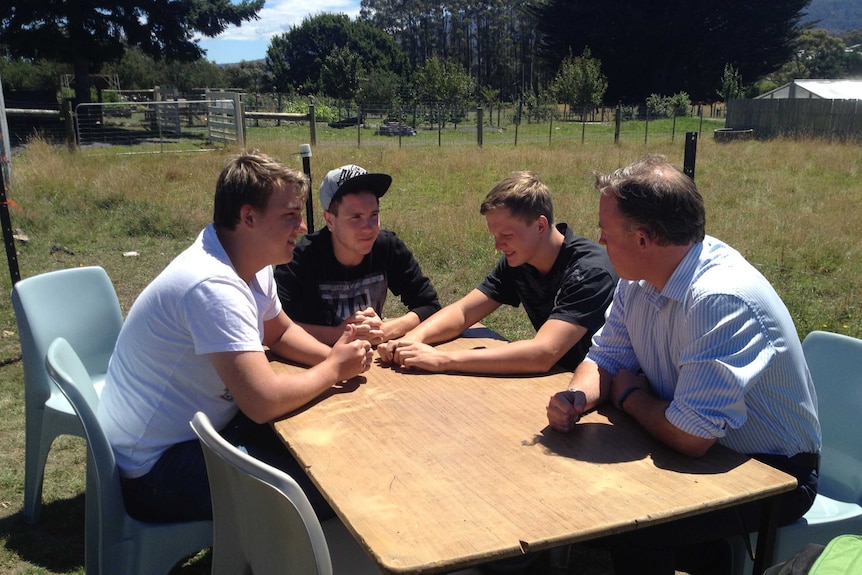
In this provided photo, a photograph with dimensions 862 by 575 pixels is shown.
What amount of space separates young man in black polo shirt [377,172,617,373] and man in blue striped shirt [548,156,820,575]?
417mm

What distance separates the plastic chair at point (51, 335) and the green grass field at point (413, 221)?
41 cm

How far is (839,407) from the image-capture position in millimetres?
2396

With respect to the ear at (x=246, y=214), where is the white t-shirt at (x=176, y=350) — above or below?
below

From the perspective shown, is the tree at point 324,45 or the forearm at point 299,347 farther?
the tree at point 324,45

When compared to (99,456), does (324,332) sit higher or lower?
higher

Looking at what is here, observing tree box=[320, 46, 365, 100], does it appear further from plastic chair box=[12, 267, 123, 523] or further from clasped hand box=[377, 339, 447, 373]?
clasped hand box=[377, 339, 447, 373]

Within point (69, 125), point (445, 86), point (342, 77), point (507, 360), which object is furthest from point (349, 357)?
point (342, 77)

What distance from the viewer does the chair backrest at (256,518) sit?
1437 millimetres

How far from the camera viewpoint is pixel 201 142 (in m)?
23.6

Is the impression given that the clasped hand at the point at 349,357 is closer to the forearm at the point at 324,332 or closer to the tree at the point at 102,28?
the forearm at the point at 324,332

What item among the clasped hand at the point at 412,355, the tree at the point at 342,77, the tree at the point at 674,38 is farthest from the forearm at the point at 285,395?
the tree at the point at 674,38

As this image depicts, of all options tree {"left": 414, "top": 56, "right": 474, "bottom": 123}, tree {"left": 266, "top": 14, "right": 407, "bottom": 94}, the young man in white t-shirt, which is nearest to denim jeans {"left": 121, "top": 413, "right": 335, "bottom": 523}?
the young man in white t-shirt

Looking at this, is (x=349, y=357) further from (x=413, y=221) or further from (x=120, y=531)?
(x=413, y=221)

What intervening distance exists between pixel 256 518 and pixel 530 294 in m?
1.73
